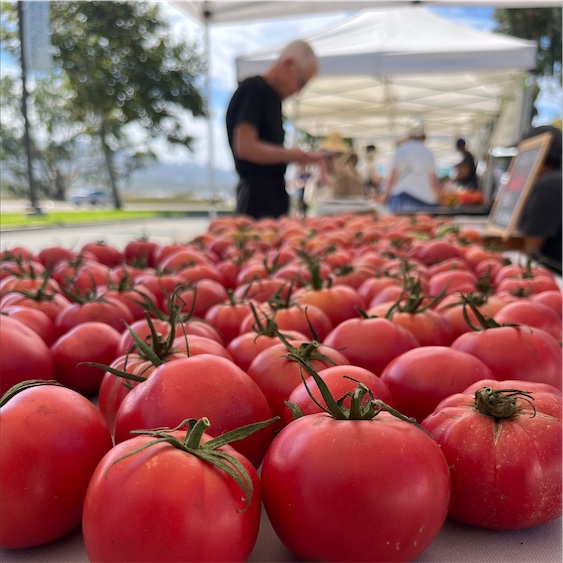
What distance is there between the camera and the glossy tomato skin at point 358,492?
0.60m

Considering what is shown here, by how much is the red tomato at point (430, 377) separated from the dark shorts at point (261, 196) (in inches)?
132

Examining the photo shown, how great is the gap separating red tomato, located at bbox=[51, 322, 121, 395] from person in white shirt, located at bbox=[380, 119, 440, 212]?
204 inches

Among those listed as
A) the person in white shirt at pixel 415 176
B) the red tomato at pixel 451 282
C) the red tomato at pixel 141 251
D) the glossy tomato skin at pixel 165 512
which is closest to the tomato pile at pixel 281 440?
the glossy tomato skin at pixel 165 512

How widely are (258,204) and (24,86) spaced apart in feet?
7.38

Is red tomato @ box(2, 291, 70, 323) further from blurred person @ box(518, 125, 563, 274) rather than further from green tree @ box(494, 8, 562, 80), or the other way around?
green tree @ box(494, 8, 562, 80)

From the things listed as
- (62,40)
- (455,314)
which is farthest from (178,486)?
(62,40)

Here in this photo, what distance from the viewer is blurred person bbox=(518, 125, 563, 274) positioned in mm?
3355

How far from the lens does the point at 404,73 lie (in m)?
5.96

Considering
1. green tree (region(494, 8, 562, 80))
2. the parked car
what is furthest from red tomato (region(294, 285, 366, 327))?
green tree (region(494, 8, 562, 80))

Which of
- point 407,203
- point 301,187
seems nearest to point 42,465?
point 407,203

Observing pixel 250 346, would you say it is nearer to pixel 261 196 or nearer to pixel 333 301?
pixel 333 301

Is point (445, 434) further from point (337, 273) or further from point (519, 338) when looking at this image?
point (337, 273)

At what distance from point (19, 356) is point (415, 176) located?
5.54 m

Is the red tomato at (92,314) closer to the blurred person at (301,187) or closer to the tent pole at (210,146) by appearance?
the tent pole at (210,146)
